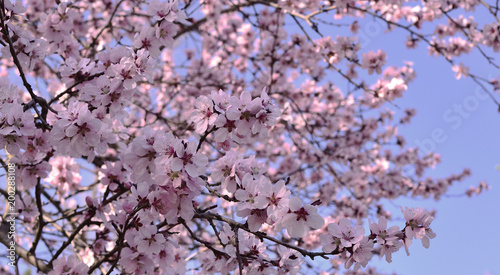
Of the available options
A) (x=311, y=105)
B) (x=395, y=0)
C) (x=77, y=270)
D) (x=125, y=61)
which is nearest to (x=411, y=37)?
(x=395, y=0)

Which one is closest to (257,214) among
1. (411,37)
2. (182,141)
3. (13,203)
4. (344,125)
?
(182,141)

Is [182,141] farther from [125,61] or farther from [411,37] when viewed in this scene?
[411,37]

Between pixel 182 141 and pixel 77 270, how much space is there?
1.09m

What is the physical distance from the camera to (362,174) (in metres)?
5.84

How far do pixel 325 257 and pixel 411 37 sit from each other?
Result: 12.3ft

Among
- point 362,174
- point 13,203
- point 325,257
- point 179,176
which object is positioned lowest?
point 325,257

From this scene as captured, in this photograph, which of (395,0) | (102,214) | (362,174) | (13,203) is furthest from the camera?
(362,174)

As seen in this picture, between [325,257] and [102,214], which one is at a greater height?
[102,214]

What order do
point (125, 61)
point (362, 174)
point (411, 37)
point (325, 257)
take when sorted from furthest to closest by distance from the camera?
point (362, 174) < point (411, 37) < point (125, 61) < point (325, 257)

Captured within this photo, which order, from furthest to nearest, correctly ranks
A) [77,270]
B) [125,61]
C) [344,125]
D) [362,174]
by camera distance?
[344,125] → [362,174] → [77,270] → [125,61]

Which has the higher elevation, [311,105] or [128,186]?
[311,105]

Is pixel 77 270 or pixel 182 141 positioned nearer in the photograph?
pixel 182 141

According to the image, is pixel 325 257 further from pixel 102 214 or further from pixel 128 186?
pixel 102 214

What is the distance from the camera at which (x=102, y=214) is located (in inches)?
93.2
